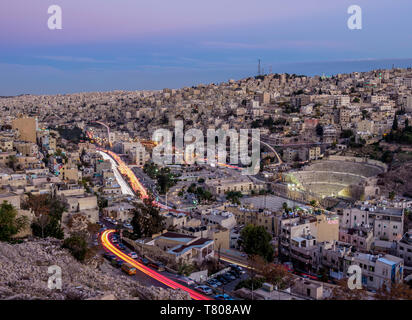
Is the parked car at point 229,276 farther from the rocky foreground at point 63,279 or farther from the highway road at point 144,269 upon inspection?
the rocky foreground at point 63,279

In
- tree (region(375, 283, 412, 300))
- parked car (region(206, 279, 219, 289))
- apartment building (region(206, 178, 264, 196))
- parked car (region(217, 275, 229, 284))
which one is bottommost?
apartment building (region(206, 178, 264, 196))

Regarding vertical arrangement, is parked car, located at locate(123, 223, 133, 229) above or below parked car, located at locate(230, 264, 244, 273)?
below

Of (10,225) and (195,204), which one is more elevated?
(10,225)

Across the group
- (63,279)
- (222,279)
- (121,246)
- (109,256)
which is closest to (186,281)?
(222,279)

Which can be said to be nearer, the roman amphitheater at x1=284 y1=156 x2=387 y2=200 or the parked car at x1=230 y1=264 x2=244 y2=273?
the parked car at x1=230 y1=264 x2=244 y2=273

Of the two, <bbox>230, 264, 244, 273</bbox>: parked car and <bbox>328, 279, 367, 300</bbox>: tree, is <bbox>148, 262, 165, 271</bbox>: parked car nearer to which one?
<bbox>230, 264, 244, 273</bbox>: parked car

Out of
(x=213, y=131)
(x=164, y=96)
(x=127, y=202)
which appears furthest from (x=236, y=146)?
(x=164, y=96)

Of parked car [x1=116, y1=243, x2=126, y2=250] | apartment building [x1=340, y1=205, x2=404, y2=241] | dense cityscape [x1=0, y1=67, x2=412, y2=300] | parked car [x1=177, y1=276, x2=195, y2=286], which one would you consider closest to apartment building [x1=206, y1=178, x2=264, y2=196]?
dense cityscape [x1=0, y1=67, x2=412, y2=300]
